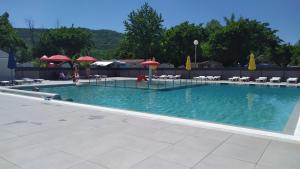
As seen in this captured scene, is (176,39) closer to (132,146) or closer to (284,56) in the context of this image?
(284,56)

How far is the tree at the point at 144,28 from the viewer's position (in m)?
39.0

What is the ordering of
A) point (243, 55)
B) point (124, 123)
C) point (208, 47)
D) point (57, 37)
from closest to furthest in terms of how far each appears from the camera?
1. point (124, 123)
2. point (243, 55)
3. point (208, 47)
4. point (57, 37)

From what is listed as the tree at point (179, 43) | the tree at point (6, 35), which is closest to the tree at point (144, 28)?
the tree at point (179, 43)

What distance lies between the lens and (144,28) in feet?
128

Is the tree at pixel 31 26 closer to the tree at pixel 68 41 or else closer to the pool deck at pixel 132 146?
the tree at pixel 68 41

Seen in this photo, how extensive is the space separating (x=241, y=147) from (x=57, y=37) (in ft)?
165

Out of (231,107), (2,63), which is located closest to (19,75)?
(2,63)

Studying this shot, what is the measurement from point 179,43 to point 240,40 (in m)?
10.7

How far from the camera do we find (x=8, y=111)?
28.6 ft

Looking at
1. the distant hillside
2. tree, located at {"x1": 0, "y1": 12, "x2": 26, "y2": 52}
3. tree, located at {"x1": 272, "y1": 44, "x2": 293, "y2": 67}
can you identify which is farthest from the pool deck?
the distant hillside

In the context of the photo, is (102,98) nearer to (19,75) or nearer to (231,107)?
(231,107)

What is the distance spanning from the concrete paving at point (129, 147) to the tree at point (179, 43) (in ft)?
Result: 126

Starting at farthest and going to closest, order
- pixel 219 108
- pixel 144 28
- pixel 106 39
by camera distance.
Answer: pixel 106 39
pixel 144 28
pixel 219 108

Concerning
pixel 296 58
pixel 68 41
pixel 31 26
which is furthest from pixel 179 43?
pixel 31 26
